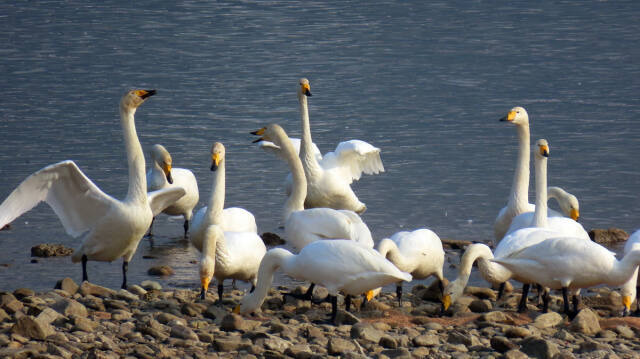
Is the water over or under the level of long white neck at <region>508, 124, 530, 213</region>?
over

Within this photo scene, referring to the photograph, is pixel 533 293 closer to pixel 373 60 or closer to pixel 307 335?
pixel 307 335

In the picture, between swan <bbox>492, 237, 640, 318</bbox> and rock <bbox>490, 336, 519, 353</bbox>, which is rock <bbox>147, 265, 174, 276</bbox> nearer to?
swan <bbox>492, 237, 640, 318</bbox>

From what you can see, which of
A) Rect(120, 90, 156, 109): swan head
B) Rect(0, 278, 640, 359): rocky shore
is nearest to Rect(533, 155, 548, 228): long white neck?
Rect(0, 278, 640, 359): rocky shore

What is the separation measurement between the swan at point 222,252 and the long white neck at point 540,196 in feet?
7.72

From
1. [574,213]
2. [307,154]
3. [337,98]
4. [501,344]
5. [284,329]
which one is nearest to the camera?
[501,344]

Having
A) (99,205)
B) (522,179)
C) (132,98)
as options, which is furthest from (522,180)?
(99,205)

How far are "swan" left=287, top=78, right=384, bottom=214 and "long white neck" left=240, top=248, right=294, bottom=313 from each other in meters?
3.64

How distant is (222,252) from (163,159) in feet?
8.32

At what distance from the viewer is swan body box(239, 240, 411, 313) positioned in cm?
802

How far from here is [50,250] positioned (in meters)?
11.0

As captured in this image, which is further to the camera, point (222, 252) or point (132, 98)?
point (132, 98)

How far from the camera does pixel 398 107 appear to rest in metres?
17.1

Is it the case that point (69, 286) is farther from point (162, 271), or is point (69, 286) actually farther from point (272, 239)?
point (272, 239)

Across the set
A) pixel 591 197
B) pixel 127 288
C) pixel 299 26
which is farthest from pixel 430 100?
pixel 127 288
